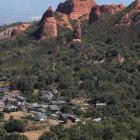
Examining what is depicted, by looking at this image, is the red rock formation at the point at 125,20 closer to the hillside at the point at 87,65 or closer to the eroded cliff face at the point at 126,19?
the eroded cliff face at the point at 126,19

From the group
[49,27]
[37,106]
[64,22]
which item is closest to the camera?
[37,106]

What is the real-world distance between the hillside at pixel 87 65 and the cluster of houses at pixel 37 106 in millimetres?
1539

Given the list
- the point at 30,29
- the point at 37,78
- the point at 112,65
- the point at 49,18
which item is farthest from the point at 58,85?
the point at 30,29

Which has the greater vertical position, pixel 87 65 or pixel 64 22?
pixel 64 22

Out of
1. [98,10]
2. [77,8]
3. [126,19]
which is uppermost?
[77,8]

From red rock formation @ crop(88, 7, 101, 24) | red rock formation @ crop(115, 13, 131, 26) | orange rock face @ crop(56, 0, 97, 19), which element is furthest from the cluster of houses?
orange rock face @ crop(56, 0, 97, 19)

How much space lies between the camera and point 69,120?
2071 inches

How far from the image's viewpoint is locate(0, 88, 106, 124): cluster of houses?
53.6 metres

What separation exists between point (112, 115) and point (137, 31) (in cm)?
4200

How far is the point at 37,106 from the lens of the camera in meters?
60.7

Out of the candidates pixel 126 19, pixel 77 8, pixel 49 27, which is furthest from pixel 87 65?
pixel 77 8

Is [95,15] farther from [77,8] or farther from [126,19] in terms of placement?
[77,8]

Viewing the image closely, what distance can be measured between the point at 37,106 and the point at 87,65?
79.0 feet

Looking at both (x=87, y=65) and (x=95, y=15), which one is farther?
(x=95, y=15)
